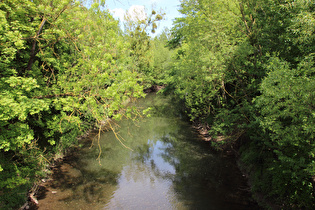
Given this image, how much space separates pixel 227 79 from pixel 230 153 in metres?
5.83

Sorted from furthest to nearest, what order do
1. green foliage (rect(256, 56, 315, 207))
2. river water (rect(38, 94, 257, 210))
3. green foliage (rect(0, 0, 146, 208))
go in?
river water (rect(38, 94, 257, 210)), green foliage (rect(0, 0, 146, 208)), green foliage (rect(256, 56, 315, 207))

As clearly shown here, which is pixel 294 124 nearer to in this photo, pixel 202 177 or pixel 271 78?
pixel 271 78

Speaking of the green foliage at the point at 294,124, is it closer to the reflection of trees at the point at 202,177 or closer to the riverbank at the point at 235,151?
the riverbank at the point at 235,151

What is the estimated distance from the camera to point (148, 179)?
11.2m

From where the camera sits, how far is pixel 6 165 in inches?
281

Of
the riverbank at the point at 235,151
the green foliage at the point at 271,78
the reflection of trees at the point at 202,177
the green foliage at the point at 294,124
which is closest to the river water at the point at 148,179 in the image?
the reflection of trees at the point at 202,177

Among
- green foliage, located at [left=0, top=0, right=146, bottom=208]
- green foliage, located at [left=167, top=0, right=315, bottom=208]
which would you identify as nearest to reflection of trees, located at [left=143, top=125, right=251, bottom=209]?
green foliage, located at [left=167, top=0, right=315, bottom=208]

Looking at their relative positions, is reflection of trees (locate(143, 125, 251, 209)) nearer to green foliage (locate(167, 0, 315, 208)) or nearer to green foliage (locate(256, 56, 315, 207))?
green foliage (locate(167, 0, 315, 208))

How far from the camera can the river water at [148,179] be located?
8.99 metres

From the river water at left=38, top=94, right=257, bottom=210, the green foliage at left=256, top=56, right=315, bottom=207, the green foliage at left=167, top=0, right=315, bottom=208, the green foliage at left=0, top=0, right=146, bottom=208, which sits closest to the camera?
the green foliage at left=256, top=56, right=315, bottom=207

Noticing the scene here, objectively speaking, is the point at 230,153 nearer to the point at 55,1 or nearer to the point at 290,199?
the point at 290,199

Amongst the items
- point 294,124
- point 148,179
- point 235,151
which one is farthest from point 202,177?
point 294,124

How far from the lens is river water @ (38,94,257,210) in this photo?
8.99 m

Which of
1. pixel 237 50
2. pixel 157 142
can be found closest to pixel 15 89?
pixel 237 50
